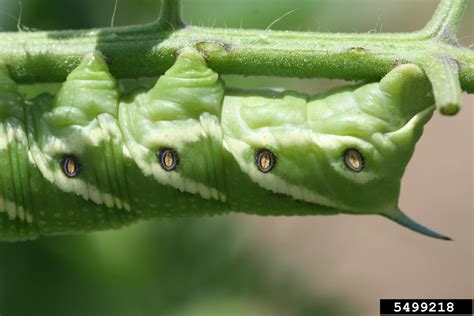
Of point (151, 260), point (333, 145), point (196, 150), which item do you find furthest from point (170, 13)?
point (151, 260)

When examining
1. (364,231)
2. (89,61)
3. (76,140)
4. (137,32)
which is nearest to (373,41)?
(137,32)

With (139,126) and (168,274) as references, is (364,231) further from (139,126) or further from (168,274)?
(139,126)

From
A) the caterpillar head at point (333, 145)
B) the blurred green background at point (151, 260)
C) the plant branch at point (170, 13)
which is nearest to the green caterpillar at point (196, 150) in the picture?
the caterpillar head at point (333, 145)

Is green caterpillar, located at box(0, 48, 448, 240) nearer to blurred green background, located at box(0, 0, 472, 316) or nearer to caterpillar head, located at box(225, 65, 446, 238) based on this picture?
caterpillar head, located at box(225, 65, 446, 238)

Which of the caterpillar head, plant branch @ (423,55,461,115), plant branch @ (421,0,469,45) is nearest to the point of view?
plant branch @ (423,55,461,115)

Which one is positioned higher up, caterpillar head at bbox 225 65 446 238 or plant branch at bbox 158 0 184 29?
plant branch at bbox 158 0 184 29

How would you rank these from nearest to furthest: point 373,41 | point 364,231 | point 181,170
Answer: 1. point 373,41
2. point 181,170
3. point 364,231

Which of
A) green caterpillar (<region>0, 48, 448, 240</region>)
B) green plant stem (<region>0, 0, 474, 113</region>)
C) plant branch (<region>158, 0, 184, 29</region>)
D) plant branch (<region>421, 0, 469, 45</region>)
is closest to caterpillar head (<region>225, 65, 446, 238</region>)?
green caterpillar (<region>0, 48, 448, 240</region>)
